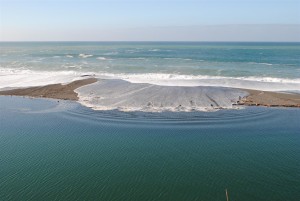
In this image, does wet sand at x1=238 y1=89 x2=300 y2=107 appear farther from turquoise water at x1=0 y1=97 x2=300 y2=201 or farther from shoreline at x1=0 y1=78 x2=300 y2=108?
turquoise water at x1=0 y1=97 x2=300 y2=201

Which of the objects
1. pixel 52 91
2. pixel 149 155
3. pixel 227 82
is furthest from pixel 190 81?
pixel 149 155

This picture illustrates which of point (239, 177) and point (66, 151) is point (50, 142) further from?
point (239, 177)

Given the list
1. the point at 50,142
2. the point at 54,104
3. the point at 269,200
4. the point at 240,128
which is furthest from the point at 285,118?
the point at 54,104

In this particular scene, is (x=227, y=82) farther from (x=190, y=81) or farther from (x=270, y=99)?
(x=270, y=99)

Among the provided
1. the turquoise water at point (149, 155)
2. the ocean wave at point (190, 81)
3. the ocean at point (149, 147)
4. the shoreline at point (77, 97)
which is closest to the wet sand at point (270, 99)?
the shoreline at point (77, 97)

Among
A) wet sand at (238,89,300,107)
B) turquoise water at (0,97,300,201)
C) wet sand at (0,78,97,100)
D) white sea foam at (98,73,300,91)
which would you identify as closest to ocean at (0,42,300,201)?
turquoise water at (0,97,300,201)

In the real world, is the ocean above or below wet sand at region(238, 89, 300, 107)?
below

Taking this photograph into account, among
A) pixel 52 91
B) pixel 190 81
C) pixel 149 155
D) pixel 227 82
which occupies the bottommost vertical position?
pixel 149 155
